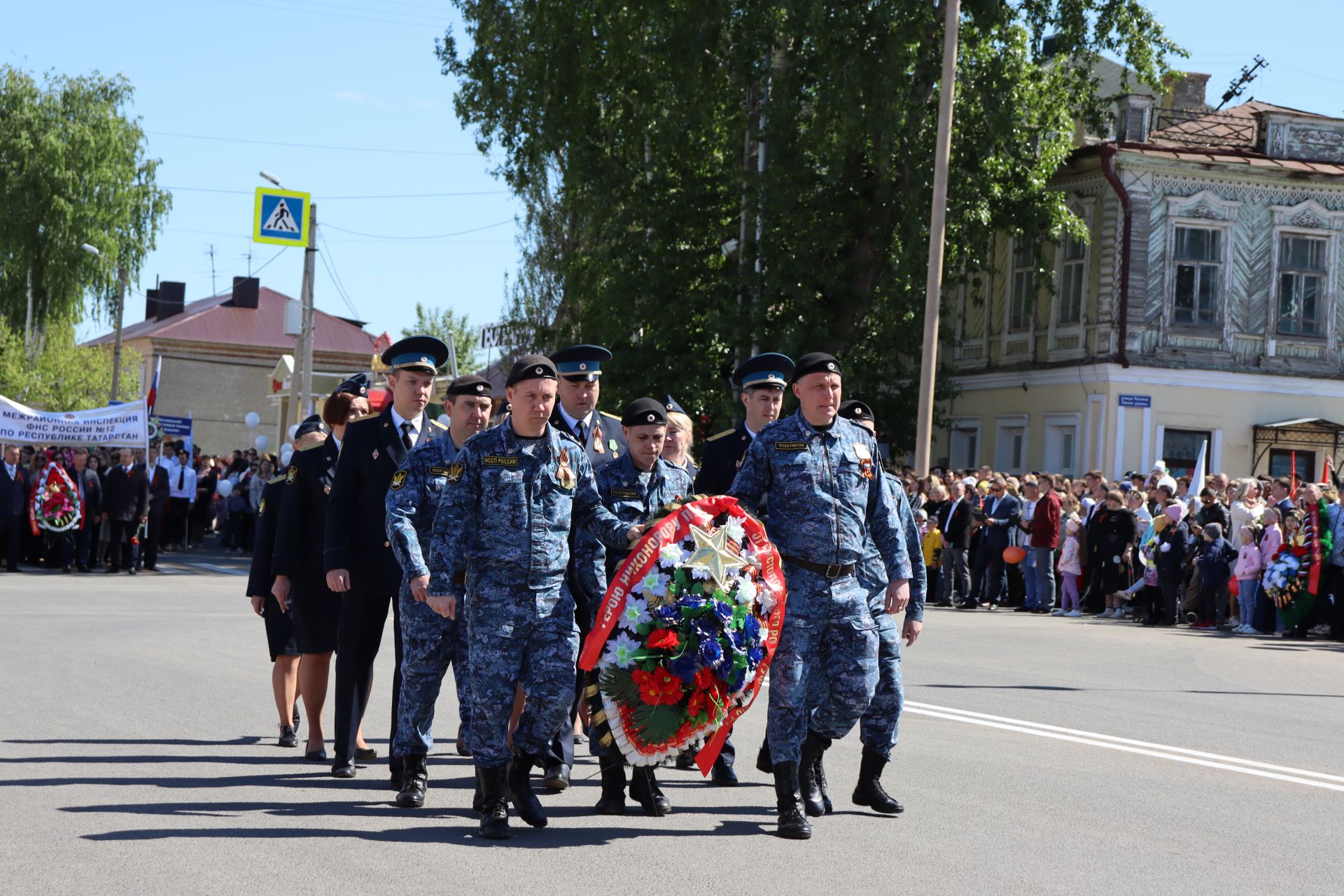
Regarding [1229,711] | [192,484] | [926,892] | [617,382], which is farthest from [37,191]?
[926,892]

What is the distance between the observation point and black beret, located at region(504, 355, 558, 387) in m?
7.33

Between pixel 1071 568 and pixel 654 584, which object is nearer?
pixel 654 584

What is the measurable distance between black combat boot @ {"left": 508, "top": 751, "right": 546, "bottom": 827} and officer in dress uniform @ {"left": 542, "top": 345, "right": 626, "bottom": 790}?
2.74 ft

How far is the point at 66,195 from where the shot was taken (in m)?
56.1

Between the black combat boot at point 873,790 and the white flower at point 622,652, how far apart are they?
1275 millimetres

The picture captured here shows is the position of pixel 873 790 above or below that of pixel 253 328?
below

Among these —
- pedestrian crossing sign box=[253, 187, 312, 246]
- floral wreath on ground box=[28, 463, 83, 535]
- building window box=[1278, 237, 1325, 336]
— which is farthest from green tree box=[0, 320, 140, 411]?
building window box=[1278, 237, 1325, 336]

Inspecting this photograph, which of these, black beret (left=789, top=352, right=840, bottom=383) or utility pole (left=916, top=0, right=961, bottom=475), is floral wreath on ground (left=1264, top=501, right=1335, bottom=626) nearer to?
utility pole (left=916, top=0, right=961, bottom=475)

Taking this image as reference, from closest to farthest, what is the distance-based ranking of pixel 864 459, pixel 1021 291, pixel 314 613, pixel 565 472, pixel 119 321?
pixel 565 472 → pixel 864 459 → pixel 314 613 → pixel 1021 291 → pixel 119 321

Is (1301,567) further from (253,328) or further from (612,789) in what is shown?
(253,328)

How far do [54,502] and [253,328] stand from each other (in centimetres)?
5776

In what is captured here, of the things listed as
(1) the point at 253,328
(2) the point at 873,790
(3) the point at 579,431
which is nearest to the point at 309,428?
(3) the point at 579,431

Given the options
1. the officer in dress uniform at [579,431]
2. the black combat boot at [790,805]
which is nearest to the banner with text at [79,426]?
A: the officer in dress uniform at [579,431]

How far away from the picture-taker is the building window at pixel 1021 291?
36812mm
